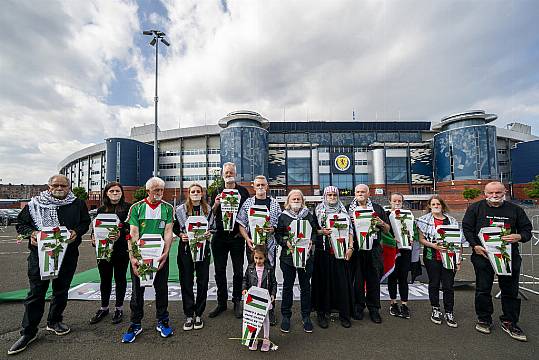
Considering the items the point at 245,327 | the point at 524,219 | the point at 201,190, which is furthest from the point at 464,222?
the point at 201,190

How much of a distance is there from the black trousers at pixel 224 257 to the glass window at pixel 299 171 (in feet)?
179

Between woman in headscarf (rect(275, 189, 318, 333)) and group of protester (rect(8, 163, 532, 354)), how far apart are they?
0.02 m

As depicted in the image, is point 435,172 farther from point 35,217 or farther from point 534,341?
point 35,217

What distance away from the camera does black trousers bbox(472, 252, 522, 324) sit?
389 cm

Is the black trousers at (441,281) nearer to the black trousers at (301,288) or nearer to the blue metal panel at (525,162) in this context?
the black trousers at (301,288)

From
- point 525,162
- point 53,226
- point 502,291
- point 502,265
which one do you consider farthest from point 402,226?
point 525,162

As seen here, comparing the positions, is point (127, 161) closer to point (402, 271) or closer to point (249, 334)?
point (249, 334)

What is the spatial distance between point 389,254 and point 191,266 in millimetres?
3401

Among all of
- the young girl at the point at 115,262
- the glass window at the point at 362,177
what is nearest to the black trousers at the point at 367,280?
the young girl at the point at 115,262

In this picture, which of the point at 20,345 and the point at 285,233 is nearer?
the point at 20,345

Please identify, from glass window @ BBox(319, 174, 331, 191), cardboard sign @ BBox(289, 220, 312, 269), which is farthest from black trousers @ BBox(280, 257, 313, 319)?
glass window @ BBox(319, 174, 331, 191)

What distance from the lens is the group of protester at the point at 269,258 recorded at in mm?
3787

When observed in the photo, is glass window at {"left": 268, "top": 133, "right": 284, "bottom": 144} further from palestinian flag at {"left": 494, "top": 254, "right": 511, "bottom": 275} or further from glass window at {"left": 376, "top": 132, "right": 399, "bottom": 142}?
palestinian flag at {"left": 494, "top": 254, "right": 511, "bottom": 275}

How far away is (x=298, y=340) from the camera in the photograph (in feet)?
12.0
